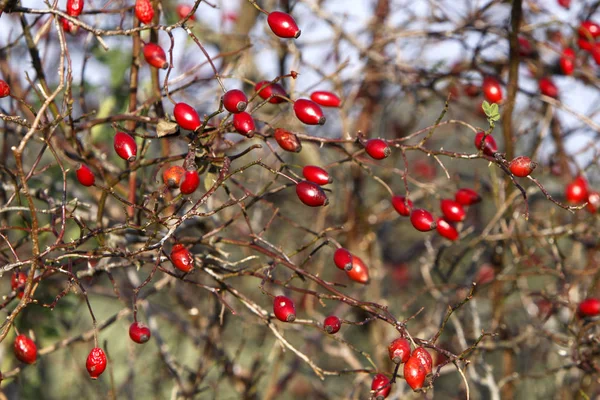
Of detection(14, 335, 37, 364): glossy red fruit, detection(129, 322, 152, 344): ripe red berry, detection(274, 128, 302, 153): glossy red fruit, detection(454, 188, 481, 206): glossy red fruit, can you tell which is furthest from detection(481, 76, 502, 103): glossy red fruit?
detection(14, 335, 37, 364): glossy red fruit

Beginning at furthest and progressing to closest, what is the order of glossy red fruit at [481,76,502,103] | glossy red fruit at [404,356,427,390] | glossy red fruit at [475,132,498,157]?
glossy red fruit at [481,76,502,103] < glossy red fruit at [475,132,498,157] < glossy red fruit at [404,356,427,390]

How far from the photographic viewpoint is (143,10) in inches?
58.0

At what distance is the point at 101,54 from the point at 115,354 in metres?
2.37

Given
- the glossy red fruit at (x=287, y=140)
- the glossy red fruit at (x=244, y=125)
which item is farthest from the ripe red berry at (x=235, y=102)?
the glossy red fruit at (x=287, y=140)

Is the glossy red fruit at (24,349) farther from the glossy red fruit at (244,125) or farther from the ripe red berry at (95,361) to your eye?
the glossy red fruit at (244,125)

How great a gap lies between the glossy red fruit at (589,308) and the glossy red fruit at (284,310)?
101cm

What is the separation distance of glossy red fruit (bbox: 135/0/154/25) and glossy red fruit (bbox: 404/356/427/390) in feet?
3.18

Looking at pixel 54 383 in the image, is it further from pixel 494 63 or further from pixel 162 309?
pixel 494 63

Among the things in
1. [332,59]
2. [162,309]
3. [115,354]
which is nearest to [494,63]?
[332,59]

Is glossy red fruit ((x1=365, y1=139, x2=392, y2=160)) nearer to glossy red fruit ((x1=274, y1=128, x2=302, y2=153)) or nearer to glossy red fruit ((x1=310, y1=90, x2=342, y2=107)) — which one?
glossy red fruit ((x1=274, y1=128, x2=302, y2=153))

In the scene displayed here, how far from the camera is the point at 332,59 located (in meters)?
3.33

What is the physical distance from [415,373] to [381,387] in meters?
0.11

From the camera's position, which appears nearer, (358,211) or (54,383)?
(358,211)

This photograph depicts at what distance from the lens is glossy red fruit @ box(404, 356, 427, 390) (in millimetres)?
1169
